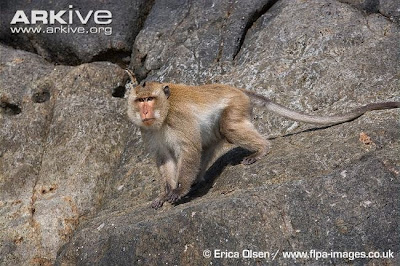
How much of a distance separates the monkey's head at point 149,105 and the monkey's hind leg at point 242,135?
0.71 metres

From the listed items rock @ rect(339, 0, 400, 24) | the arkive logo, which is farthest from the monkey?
the arkive logo

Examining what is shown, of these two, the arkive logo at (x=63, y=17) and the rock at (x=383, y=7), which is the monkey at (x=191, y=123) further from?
the arkive logo at (x=63, y=17)

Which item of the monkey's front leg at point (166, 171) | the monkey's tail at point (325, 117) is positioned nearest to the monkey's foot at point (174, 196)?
the monkey's front leg at point (166, 171)

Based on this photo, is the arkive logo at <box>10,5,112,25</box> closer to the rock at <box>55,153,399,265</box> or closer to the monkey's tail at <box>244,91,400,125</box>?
the monkey's tail at <box>244,91,400,125</box>

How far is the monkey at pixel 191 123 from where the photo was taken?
6637 millimetres

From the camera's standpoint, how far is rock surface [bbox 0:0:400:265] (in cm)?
571

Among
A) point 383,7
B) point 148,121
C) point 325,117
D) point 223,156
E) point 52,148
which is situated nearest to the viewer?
point 148,121

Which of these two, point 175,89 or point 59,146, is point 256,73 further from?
point 59,146

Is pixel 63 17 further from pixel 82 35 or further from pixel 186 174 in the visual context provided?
pixel 186 174

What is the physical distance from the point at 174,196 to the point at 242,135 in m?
0.98

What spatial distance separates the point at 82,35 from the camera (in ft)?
33.5

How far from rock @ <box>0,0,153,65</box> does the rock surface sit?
0.16 feet

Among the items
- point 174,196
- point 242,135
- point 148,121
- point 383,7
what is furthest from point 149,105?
point 383,7

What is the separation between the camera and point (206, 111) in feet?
22.7
